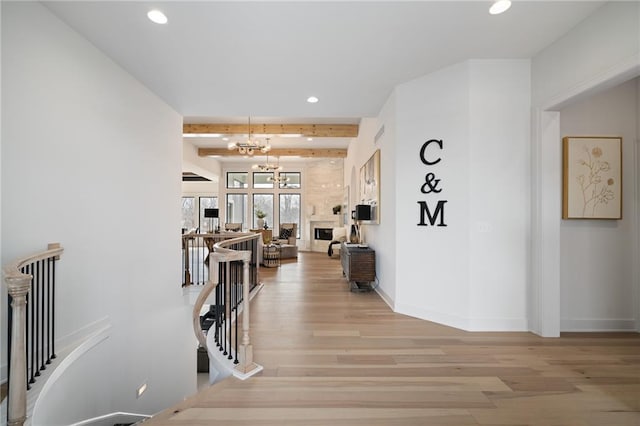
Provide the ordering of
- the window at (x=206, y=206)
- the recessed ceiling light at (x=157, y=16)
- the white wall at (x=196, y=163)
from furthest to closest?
the window at (x=206, y=206) < the white wall at (x=196, y=163) < the recessed ceiling light at (x=157, y=16)

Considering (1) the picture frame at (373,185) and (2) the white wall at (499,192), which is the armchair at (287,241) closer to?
(1) the picture frame at (373,185)

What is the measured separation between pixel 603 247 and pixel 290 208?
1031cm

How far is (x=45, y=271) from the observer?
2.70 meters

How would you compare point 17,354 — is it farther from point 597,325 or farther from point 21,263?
point 597,325

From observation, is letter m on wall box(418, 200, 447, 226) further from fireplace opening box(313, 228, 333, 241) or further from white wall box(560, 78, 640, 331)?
fireplace opening box(313, 228, 333, 241)

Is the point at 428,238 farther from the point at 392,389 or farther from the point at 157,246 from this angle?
the point at 157,246

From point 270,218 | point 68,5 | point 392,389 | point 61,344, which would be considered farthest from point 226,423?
point 270,218

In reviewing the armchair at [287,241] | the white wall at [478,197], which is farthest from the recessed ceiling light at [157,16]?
the armchair at [287,241]

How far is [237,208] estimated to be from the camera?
41.3 feet

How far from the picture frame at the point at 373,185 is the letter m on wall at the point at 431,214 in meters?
1.21

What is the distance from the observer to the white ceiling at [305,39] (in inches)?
102

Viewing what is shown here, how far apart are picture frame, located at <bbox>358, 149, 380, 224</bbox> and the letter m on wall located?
121 centimetres

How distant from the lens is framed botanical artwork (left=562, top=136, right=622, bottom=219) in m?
3.35

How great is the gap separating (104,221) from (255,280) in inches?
111
